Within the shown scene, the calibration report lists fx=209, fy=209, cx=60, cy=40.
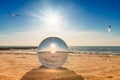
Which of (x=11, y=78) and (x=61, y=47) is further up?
(x=61, y=47)

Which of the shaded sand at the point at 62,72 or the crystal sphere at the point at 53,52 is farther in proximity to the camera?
the crystal sphere at the point at 53,52

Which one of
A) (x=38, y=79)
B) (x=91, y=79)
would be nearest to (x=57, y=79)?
(x=38, y=79)

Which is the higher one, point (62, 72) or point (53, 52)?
point (53, 52)

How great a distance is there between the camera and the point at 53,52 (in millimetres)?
8898

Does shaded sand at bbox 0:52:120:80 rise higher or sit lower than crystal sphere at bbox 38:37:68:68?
lower

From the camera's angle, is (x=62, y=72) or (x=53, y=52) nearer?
(x=53, y=52)

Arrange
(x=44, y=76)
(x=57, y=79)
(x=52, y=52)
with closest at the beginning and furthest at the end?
(x=57, y=79), (x=44, y=76), (x=52, y=52)

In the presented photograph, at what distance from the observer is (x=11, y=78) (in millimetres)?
8102

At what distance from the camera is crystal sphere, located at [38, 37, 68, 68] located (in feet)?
29.1

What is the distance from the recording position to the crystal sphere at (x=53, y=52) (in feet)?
29.1

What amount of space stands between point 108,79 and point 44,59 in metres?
2.81

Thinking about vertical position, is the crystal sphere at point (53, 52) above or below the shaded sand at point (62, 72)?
above

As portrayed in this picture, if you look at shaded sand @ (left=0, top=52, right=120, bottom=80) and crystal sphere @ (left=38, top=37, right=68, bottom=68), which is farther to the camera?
crystal sphere @ (left=38, top=37, right=68, bottom=68)

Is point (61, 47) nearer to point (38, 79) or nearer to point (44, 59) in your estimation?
point (44, 59)
